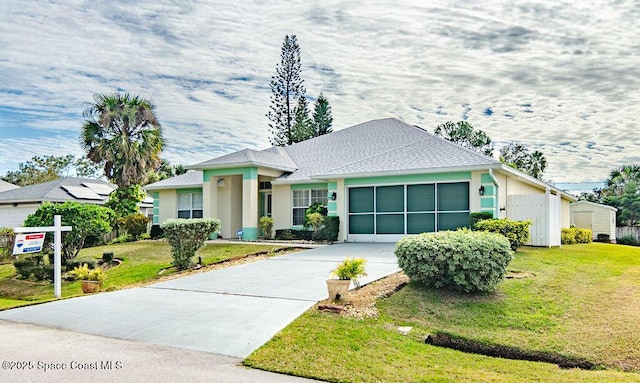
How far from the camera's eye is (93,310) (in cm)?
866

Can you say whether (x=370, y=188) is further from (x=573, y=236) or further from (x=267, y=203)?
(x=573, y=236)

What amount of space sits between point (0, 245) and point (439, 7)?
833 inches

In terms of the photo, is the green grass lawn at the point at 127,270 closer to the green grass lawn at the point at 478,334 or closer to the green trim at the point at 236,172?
the green trim at the point at 236,172

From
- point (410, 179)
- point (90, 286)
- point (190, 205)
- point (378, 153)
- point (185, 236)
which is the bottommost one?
point (90, 286)

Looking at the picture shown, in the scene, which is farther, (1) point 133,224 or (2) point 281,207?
(1) point 133,224

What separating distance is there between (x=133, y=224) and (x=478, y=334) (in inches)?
798

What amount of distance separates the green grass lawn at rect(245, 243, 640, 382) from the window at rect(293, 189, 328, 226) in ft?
39.0

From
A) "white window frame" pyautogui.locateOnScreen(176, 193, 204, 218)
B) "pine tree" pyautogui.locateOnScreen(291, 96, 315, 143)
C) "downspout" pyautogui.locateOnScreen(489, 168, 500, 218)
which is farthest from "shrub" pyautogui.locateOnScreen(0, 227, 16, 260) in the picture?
"pine tree" pyautogui.locateOnScreen(291, 96, 315, 143)

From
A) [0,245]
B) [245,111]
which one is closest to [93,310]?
[0,245]

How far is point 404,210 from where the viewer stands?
17.9 m

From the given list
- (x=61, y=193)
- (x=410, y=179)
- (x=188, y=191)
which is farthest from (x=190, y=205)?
(x=410, y=179)

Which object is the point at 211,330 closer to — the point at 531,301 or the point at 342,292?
the point at 342,292

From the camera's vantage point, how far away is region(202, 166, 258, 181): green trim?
20750mm

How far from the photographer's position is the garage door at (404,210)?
1695 centimetres
